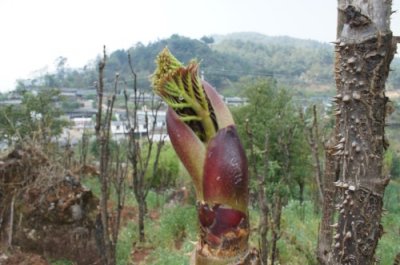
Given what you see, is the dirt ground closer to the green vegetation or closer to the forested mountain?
the green vegetation

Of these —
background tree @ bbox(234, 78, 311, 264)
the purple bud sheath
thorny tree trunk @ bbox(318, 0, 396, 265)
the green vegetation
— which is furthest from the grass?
the purple bud sheath

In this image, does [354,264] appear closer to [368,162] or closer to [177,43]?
[368,162]

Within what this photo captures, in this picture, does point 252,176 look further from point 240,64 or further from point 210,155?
point 240,64

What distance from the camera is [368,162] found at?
1.43m

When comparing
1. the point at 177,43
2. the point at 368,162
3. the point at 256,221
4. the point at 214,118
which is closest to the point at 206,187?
the point at 214,118

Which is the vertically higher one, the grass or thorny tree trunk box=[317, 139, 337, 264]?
Answer: thorny tree trunk box=[317, 139, 337, 264]

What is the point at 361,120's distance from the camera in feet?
A: 4.72

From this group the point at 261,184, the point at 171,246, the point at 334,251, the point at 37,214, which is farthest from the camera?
the point at 171,246

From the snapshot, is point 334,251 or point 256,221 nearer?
point 334,251

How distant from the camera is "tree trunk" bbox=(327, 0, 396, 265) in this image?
139 centimetres

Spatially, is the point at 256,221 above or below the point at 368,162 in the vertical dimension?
below

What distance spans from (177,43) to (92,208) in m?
38.6

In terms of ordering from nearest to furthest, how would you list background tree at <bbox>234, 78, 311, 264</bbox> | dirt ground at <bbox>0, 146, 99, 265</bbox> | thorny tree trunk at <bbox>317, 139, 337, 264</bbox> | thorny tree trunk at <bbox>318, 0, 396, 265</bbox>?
thorny tree trunk at <bbox>318, 0, 396, 265</bbox> < thorny tree trunk at <bbox>317, 139, 337, 264</bbox> < dirt ground at <bbox>0, 146, 99, 265</bbox> < background tree at <bbox>234, 78, 311, 264</bbox>

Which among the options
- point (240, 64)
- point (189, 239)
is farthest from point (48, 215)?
point (240, 64)
